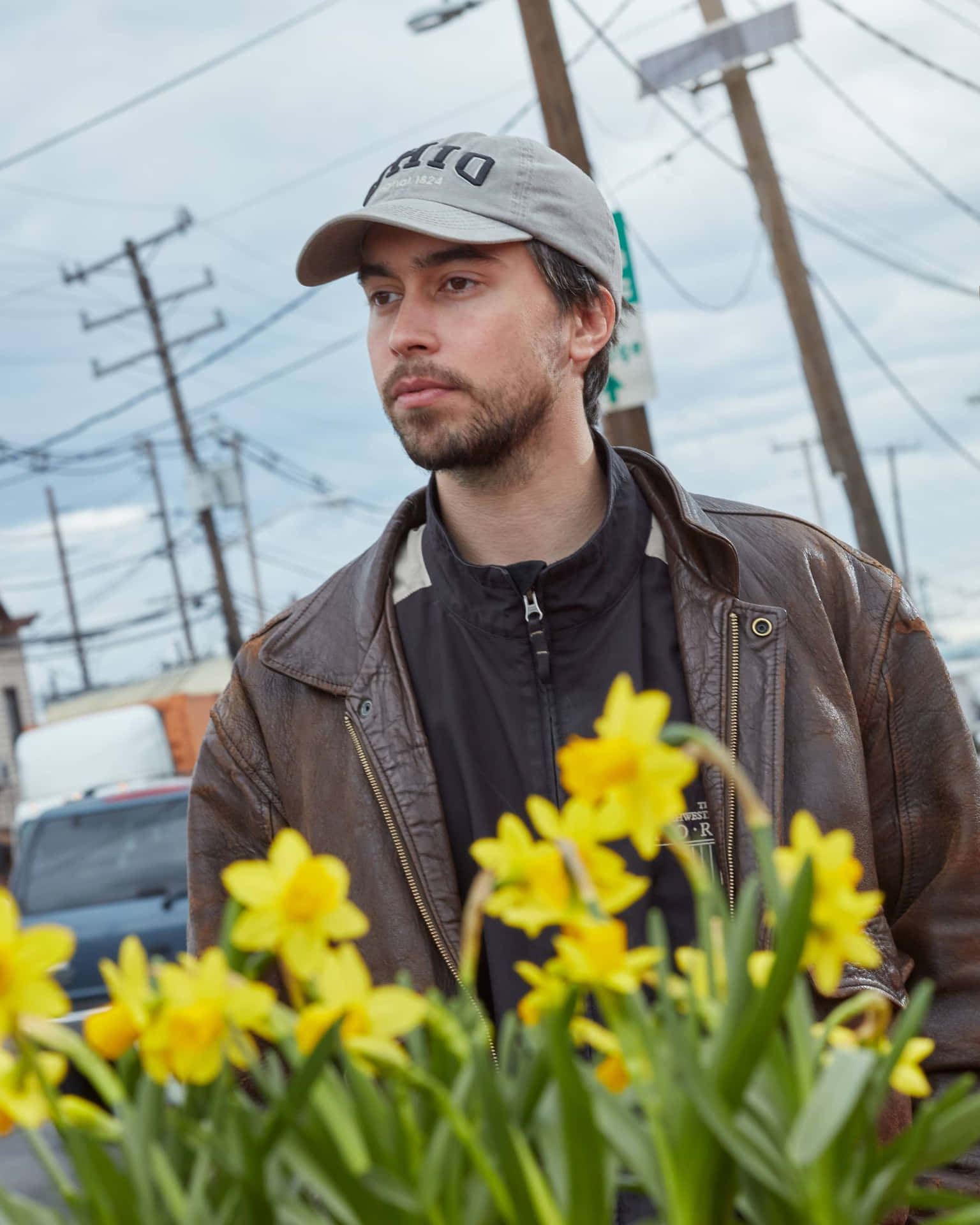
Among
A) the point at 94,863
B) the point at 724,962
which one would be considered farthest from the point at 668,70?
the point at 724,962

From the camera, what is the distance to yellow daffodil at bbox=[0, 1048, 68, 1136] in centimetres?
67

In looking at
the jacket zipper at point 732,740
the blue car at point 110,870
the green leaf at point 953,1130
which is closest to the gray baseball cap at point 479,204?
the jacket zipper at point 732,740

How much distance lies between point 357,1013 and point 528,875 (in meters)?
0.11

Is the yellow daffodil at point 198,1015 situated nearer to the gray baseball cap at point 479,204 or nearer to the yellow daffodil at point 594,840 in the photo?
the yellow daffodil at point 594,840

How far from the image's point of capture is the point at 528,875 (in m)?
0.67

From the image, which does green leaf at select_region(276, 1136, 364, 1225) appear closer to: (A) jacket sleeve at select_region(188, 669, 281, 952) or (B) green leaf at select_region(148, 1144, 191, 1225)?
(B) green leaf at select_region(148, 1144, 191, 1225)

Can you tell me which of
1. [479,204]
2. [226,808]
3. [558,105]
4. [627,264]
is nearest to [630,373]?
[627,264]

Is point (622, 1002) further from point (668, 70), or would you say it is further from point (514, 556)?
point (668, 70)

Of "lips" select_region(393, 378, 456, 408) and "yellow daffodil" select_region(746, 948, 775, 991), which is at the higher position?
"lips" select_region(393, 378, 456, 408)

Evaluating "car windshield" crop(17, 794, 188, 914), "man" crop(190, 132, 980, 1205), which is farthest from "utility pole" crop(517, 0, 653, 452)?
"man" crop(190, 132, 980, 1205)

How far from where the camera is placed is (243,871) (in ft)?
2.11

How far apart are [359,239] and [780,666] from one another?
1015mm

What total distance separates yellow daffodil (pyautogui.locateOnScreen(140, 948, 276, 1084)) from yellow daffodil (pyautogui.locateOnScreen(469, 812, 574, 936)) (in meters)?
0.12

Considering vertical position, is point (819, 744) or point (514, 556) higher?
point (514, 556)
